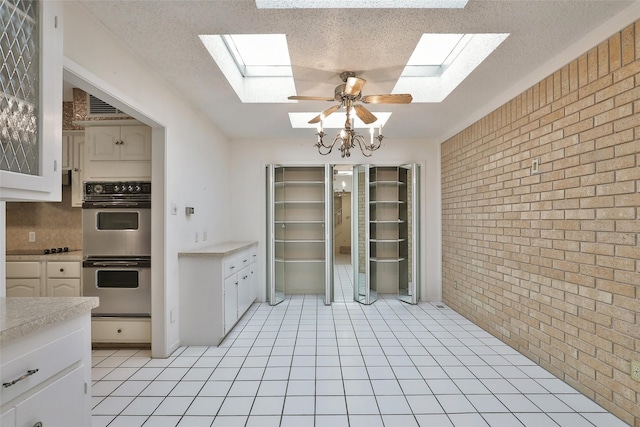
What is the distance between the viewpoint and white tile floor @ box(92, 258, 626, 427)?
206cm

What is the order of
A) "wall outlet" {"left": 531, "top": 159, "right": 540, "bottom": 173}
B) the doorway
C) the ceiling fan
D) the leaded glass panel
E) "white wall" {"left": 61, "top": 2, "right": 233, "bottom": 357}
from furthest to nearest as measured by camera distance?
the doorway → "wall outlet" {"left": 531, "top": 159, "right": 540, "bottom": 173} → the ceiling fan → "white wall" {"left": 61, "top": 2, "right": 233, "bottom": 357} → the leaded glass panel

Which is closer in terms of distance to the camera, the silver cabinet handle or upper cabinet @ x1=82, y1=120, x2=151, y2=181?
the silver cabinet handle

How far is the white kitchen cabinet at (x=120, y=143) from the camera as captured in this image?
10.2 feet

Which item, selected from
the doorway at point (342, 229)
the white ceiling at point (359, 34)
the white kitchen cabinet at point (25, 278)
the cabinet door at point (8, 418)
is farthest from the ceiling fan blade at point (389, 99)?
the doorway at point (342, 229)

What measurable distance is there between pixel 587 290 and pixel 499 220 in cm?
119

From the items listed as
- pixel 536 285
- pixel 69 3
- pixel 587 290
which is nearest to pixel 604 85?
pixel 587 290

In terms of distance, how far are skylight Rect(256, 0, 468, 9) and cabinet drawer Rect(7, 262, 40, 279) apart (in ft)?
11.3

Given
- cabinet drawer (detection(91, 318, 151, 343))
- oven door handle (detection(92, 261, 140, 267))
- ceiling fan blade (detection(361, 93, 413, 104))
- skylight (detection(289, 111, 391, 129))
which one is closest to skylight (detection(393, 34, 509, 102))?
ceiling fan blade (detection(361, 93, 413, 104))

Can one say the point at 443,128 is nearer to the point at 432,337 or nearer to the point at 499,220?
the point at 499,220

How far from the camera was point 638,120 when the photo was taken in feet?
6.38

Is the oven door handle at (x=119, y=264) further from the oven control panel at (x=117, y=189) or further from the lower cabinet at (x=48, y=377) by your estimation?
the lower cabinet at (x=48, y=377)

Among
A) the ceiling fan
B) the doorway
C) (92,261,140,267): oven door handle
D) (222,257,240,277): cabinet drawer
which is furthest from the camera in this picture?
the doorway

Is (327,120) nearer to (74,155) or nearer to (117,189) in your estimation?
(117,189)

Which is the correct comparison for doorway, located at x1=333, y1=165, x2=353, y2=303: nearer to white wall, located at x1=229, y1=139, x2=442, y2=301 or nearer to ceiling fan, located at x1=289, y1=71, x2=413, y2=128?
white wall, located at x1=229, y1=139, x2=442, y2=301
